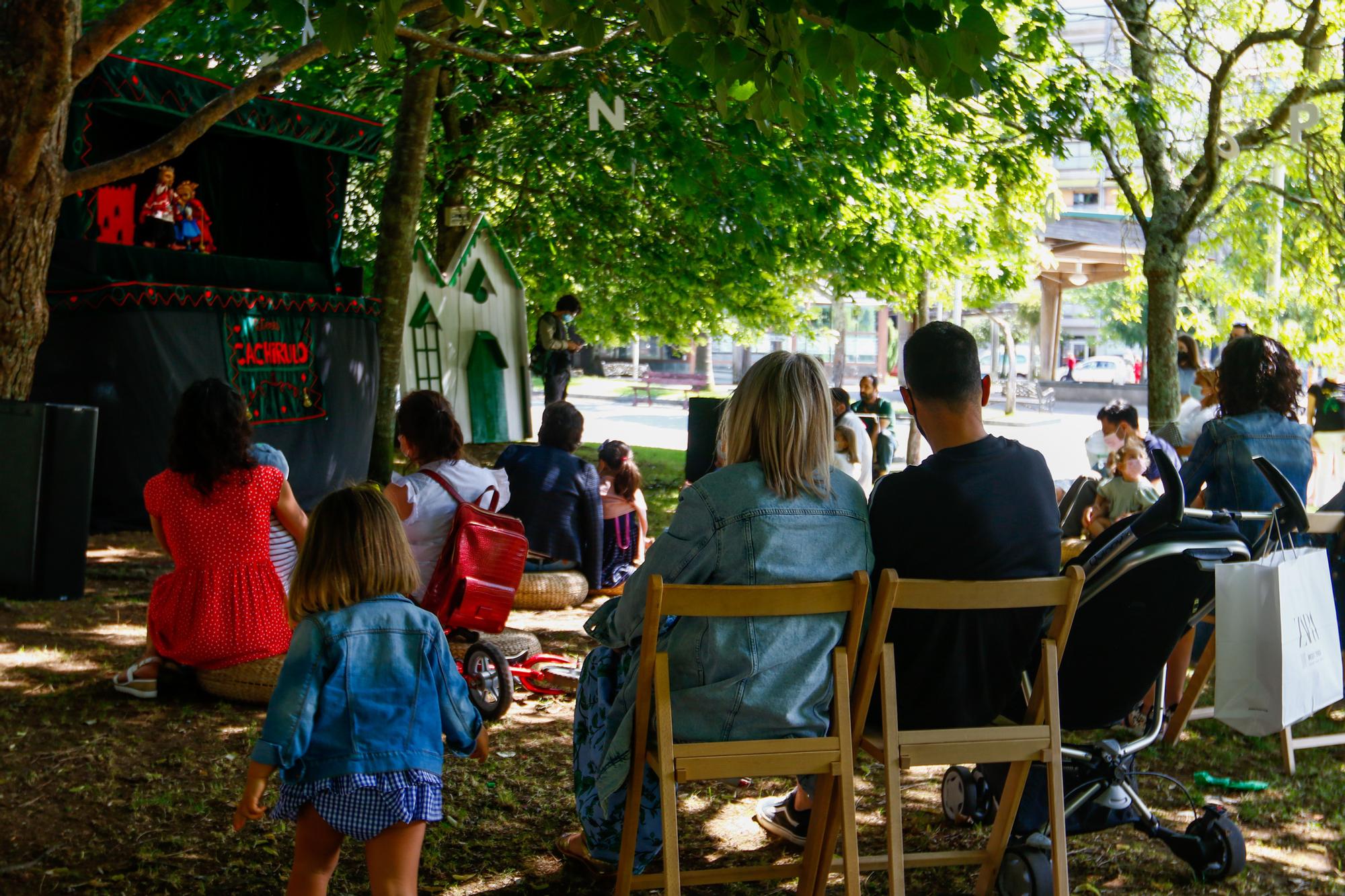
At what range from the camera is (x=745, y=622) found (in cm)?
303

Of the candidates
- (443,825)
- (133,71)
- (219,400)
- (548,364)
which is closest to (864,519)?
(443,825)

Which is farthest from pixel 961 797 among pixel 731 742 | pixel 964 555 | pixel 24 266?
pixel 24 266

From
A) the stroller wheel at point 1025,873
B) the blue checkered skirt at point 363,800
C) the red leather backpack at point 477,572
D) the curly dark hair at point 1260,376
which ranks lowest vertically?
the stroller wheel at point 1025,873

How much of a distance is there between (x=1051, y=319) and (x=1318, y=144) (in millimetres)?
13846

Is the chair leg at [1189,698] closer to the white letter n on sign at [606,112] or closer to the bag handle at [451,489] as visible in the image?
the bag handle at [451,489]

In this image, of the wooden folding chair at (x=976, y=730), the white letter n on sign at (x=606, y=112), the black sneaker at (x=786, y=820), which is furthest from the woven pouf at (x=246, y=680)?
the white letter n on sign at (x=606, y=112)

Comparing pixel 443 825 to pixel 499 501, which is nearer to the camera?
pixel 443 825

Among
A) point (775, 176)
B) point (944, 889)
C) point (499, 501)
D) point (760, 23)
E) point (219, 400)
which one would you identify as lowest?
point (944, 889)

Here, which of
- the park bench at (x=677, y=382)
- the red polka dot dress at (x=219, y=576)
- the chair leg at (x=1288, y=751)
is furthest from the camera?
the park bench at (x=677, y=382)

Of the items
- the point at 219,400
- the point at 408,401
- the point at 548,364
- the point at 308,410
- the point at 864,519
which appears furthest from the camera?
the point at 548,364

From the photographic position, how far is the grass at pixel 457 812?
11.7 ft

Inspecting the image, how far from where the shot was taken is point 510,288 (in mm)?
14578

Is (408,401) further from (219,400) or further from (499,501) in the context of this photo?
(219,400)

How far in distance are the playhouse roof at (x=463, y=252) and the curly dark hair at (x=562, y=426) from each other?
22.8 ft
